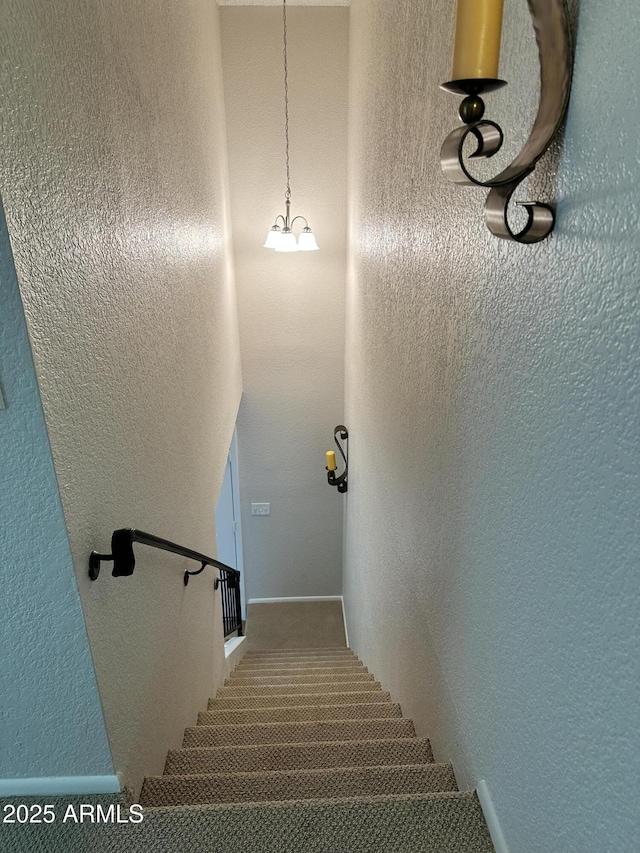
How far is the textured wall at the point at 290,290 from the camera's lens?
4.11m

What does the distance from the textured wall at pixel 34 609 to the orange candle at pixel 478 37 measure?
28.4 inches

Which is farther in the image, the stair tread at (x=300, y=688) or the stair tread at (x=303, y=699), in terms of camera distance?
the stair tread at (x=300, y=688)

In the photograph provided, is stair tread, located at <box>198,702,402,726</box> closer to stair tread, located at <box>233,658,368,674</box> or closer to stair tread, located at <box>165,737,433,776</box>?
stair tread, located at <box>165,737,433,776</box>

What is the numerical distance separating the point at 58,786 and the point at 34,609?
1.83ft

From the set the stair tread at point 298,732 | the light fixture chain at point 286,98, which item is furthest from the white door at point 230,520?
the stair tread at point 298,732

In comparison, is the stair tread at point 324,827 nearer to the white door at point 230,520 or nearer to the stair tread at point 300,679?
the stair tread at point 300,679

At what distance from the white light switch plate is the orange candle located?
16.5ft

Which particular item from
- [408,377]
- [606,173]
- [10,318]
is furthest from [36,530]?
[408,377]

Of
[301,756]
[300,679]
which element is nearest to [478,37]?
[301,756]

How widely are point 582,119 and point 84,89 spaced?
1052mm

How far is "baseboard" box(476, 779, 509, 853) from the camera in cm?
119

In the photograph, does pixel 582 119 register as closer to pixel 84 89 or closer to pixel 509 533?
pixel 509 533

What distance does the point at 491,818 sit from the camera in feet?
4.05

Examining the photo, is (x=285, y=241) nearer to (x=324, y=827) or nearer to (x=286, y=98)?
(x=286, y=98)
